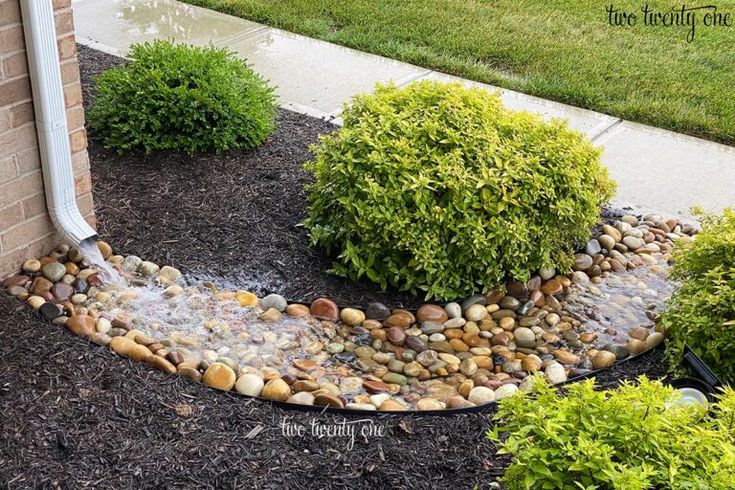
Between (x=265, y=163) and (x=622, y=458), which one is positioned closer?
(x=622, y=458)

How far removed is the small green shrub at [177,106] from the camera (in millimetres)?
4711

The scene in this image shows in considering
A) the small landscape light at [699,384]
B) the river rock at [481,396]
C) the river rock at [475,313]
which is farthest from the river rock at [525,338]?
the small landscape light at [699,384]

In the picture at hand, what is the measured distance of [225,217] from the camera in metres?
4.36

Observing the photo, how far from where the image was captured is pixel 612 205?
477 cm

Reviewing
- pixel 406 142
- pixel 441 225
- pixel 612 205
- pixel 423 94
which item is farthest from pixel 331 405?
pixel 612 205

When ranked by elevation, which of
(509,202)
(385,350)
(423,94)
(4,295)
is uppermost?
(423,94)

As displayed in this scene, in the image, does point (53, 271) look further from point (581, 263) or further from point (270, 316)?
point (581, 263)

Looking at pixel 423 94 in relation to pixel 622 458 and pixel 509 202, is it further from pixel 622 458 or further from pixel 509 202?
pixel 622 458

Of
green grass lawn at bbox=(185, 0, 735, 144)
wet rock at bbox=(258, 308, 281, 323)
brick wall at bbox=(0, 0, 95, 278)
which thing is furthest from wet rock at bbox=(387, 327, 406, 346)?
green grass lawn at bbox=(185, 0, 735, 144)

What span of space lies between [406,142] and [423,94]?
39cm

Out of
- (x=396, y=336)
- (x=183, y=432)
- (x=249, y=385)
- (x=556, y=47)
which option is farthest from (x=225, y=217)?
(x=556, y=47)

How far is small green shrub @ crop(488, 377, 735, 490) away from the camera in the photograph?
223 centimetres

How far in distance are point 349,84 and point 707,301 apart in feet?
10.7

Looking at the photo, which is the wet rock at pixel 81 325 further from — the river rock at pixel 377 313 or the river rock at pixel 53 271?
the river rock at pixel 377 313
